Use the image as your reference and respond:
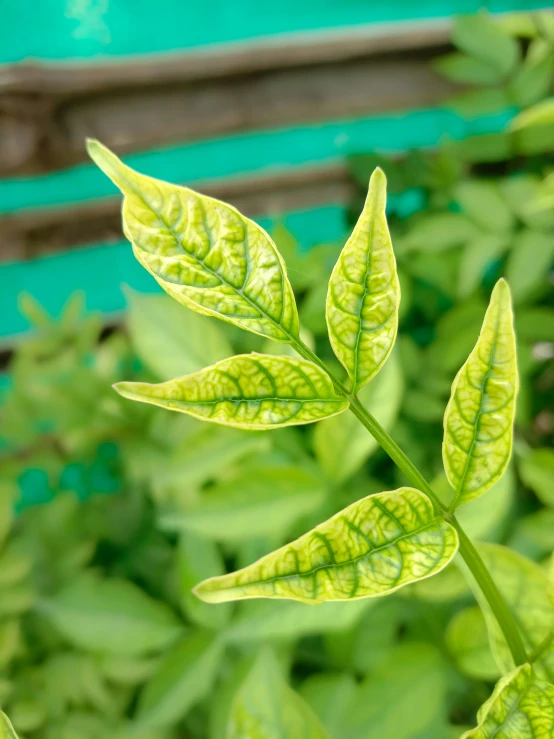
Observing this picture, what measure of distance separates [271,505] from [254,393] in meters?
0.34

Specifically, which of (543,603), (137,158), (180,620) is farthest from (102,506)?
(543,603)

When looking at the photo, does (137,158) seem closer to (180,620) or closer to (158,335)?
(158,335)

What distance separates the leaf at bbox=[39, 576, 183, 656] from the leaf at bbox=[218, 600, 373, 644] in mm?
116

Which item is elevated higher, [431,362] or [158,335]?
[158,335]

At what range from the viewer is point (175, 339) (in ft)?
2.04

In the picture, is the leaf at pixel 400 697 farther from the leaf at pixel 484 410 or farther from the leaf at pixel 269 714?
the leaf at pixel 484 410

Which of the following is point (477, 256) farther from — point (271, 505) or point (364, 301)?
point (364, 301)

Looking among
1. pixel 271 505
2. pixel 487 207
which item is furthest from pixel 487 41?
pixel 271 505

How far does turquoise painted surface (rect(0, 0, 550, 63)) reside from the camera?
0.82 m

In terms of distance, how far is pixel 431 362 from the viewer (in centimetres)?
84

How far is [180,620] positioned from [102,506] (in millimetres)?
290

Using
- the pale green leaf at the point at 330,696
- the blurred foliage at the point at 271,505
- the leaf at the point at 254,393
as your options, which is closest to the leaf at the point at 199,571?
the blurred foliage at the point at 271,505

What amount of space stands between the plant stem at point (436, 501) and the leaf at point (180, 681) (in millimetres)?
397

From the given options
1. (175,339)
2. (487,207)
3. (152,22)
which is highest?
(152,22)
